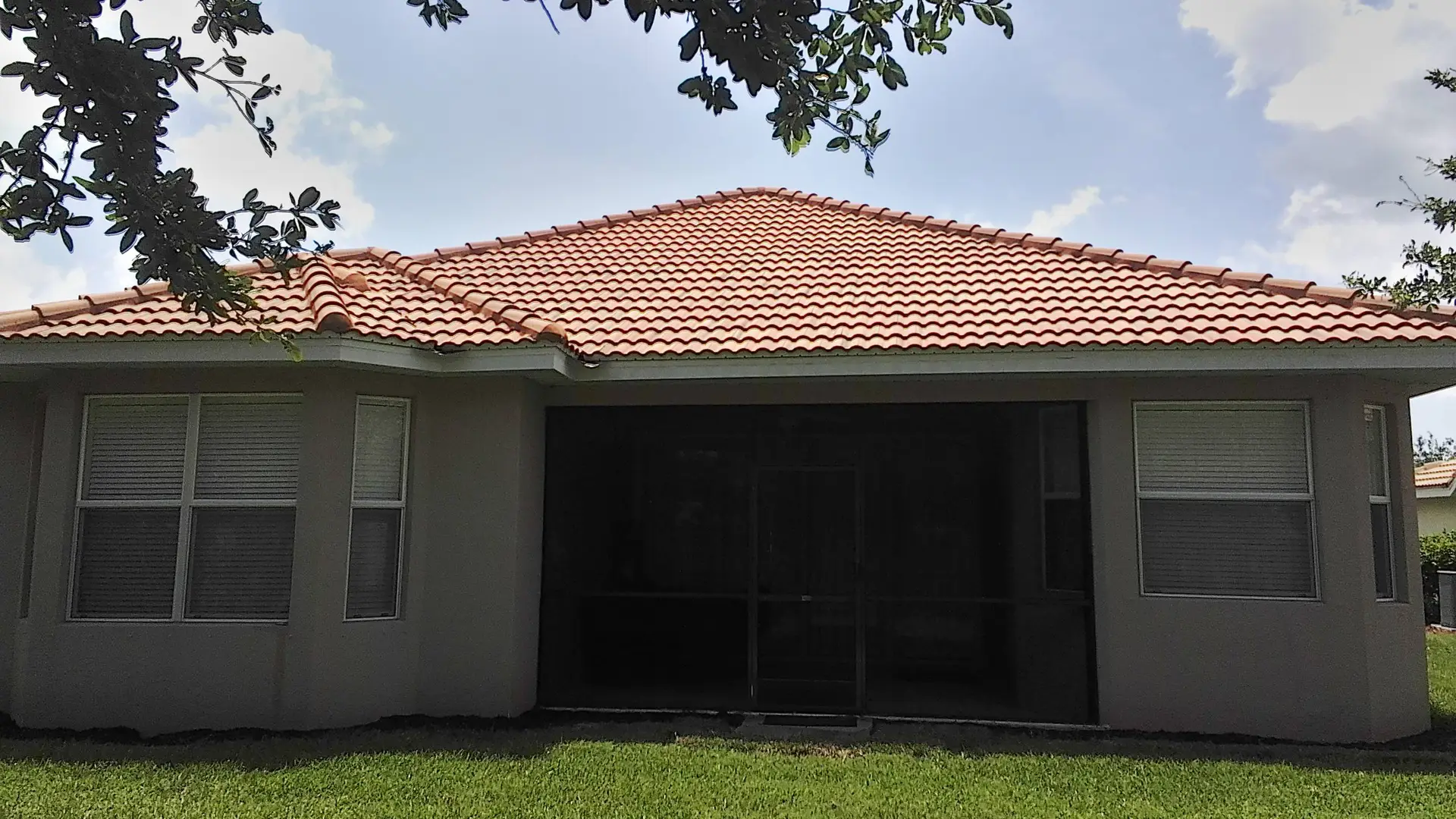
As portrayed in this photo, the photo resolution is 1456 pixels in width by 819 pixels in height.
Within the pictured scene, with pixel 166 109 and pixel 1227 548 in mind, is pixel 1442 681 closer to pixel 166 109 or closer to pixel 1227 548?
pixel 1227 548

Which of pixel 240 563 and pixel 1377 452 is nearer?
pixel 240 563

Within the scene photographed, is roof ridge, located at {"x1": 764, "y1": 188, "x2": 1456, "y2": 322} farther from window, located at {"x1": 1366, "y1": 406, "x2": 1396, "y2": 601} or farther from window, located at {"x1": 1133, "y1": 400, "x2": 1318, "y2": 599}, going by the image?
window, located at {"x1": 1133, "y1": 400, "x2": 1318, "y2": 599}

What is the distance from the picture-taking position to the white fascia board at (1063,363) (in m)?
7.89

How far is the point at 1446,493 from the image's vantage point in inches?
987

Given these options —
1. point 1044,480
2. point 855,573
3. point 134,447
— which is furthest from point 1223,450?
point 134,447

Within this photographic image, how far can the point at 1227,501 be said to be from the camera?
27.5ft

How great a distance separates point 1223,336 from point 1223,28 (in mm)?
2491

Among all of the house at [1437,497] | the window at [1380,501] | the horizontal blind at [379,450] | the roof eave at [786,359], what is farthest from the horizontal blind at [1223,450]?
the house at [1437,497]

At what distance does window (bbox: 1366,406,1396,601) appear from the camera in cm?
865

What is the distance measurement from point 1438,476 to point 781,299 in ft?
77.5

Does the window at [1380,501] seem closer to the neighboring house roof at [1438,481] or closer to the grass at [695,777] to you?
the grass at [695,777]

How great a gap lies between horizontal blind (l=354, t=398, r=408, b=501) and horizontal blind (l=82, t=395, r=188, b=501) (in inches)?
56.2

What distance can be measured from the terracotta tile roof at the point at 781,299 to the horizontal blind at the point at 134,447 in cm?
71

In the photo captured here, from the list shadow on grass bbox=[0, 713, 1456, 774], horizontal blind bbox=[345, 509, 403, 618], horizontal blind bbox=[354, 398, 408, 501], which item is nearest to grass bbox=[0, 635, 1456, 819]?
shadow on grass bbox=[0, 713, 1456, 774]
